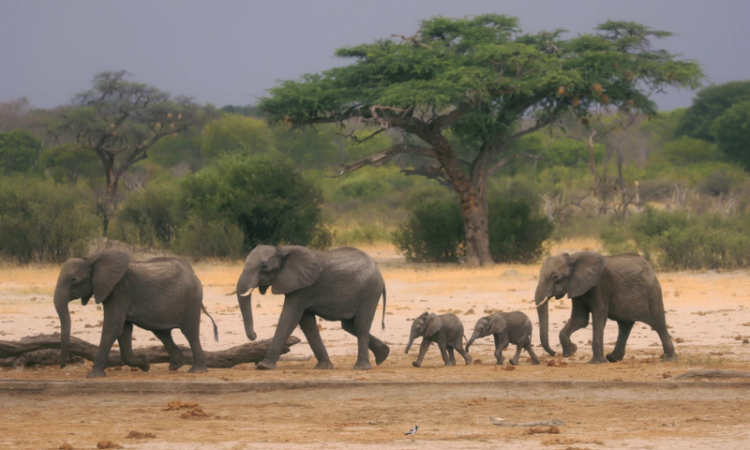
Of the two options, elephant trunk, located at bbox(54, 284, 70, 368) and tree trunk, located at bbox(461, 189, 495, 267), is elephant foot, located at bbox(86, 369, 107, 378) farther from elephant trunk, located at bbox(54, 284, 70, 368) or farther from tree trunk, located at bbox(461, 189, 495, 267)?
tree trunk, located at bbox(461, 189, 495, 267)

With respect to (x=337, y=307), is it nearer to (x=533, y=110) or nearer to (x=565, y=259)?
(x=565, y=259)

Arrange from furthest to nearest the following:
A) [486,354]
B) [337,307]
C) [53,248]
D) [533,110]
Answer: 1. [533,110]
2. [53,248]
3. [486,354]
4. [337,307]

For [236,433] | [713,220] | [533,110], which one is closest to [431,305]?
[236,433]

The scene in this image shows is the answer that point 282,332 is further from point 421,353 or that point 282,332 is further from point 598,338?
point 598,338

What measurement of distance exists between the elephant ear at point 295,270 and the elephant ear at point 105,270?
1.53 m

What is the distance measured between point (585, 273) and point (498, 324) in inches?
43.1

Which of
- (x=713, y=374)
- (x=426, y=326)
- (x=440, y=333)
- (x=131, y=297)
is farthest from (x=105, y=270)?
(x=713, y=374)

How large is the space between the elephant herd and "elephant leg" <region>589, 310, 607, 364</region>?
0.04ft

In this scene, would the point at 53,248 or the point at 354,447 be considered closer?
the point at 354,447

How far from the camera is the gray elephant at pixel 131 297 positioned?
9.76m

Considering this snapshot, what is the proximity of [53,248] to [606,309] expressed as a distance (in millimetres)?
17338

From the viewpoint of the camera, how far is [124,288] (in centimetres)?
997

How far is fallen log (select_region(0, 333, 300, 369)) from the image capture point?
10320 millimetres

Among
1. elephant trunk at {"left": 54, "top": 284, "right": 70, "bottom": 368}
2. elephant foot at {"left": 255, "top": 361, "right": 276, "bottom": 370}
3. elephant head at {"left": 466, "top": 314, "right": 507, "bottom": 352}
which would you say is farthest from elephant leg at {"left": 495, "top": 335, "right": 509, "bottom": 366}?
elephant trunk at {"left": 54, "top": 284, "right": 70, "bottom": 368}
